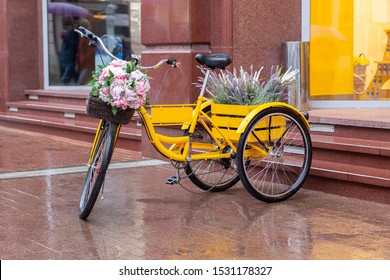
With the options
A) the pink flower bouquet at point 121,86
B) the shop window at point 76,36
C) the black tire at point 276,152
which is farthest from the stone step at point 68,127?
the pink flower bouquet at point 121,86

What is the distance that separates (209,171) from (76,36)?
302 inches

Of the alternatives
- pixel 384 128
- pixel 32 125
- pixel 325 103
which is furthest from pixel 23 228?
pixel 32 125

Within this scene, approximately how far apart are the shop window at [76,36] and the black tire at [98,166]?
7472 mm

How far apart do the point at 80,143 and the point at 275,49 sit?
10.9 feet

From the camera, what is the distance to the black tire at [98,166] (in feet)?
19.3

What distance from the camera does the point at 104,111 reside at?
19.7 feet

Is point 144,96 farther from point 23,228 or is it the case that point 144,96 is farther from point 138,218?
point 23,228

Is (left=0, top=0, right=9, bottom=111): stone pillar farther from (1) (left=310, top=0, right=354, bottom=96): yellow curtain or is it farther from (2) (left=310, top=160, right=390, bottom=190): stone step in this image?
(2) (left=310, top=160, right=390, bottom=190): stone step

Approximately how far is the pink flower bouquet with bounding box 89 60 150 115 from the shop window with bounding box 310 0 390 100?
4198 mm

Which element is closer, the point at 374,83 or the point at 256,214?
the point at 256,214

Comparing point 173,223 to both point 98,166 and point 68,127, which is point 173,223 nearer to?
point 98,166
